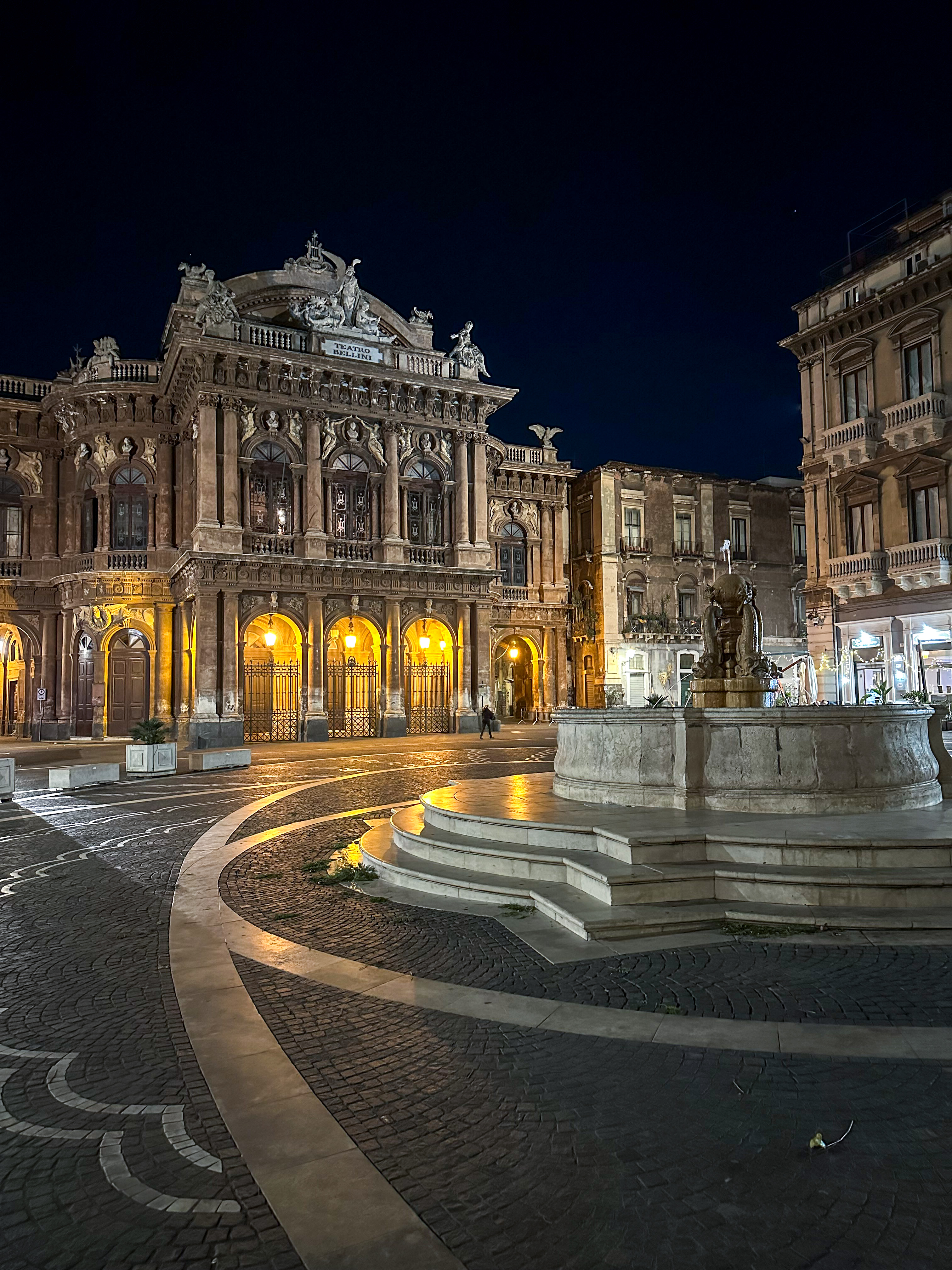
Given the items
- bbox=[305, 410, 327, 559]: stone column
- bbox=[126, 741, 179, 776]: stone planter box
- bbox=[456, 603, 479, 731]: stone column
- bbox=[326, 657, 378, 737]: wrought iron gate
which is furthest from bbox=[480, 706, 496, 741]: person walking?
→ bbox=[126, 741, 179, 776]: stone planter box

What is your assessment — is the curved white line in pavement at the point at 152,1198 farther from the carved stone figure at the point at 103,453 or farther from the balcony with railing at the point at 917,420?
the carved stone figure at the point at 103,453

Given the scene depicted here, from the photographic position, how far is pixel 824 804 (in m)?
7.86

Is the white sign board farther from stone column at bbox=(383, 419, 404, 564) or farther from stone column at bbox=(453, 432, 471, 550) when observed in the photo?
stone column at bbox=(453, 432, 471, 550)

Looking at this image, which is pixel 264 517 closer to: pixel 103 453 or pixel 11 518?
pixel 103 453

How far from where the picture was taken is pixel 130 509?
30.9 meters

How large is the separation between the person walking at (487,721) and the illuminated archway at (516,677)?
9.04m

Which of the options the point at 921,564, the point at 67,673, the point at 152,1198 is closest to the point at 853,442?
the point at 921,564

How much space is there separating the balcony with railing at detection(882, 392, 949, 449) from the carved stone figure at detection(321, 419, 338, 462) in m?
18.7

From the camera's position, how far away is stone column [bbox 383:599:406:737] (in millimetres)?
29391

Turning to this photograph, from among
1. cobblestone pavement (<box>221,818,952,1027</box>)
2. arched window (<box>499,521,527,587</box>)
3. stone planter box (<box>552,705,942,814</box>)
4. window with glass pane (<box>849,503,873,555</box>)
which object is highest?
arched window (<box>499,521,527,587</box>)

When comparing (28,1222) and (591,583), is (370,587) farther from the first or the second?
(28,1222)

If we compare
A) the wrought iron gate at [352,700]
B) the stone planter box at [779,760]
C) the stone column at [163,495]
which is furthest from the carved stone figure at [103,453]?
the stone planter box at [779,760]

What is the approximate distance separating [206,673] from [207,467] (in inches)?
277

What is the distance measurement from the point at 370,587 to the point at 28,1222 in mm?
27257
